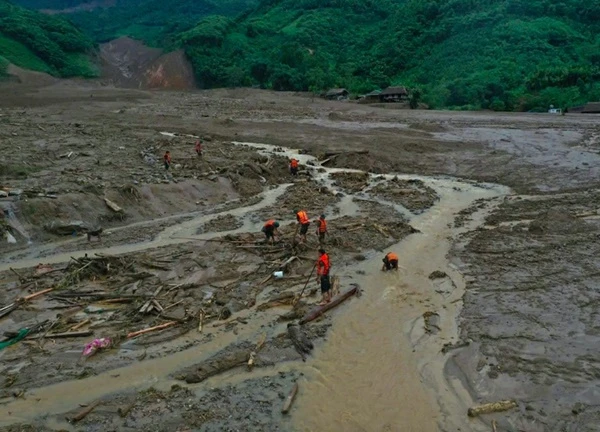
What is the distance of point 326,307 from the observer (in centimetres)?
1283

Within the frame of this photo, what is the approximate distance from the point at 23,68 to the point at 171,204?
65.8 metres

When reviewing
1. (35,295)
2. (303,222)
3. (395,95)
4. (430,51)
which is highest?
(430,51)

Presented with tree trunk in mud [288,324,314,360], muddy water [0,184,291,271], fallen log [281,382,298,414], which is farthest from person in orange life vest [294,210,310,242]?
fallen log [281,382,298,414]

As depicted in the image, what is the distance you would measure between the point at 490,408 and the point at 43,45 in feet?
295

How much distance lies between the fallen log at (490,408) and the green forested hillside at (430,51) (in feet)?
186

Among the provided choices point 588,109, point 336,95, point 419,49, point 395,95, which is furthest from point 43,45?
point 588,109

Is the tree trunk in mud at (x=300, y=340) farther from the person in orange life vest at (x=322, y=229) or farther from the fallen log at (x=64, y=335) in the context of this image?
the person in orange life vest at (x=322, y=229)

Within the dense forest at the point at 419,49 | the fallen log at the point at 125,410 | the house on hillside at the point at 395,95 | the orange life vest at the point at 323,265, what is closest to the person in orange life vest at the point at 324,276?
the orange life vest at the point at 323,265

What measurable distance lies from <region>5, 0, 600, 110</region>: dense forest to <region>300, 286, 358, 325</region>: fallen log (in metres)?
53.0

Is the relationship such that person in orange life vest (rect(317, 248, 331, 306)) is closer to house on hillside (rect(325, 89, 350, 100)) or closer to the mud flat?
the mud flat

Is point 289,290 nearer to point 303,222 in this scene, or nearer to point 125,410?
point 303,222

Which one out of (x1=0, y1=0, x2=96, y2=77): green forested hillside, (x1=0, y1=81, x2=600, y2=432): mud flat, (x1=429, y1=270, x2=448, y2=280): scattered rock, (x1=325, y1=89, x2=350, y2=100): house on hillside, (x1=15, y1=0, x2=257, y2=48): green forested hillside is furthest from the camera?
(x1=15, y1=0, x2=257, y2=48): green forested hillside

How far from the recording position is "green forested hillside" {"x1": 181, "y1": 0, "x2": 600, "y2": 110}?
210ft

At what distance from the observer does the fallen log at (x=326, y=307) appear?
1230 cm
